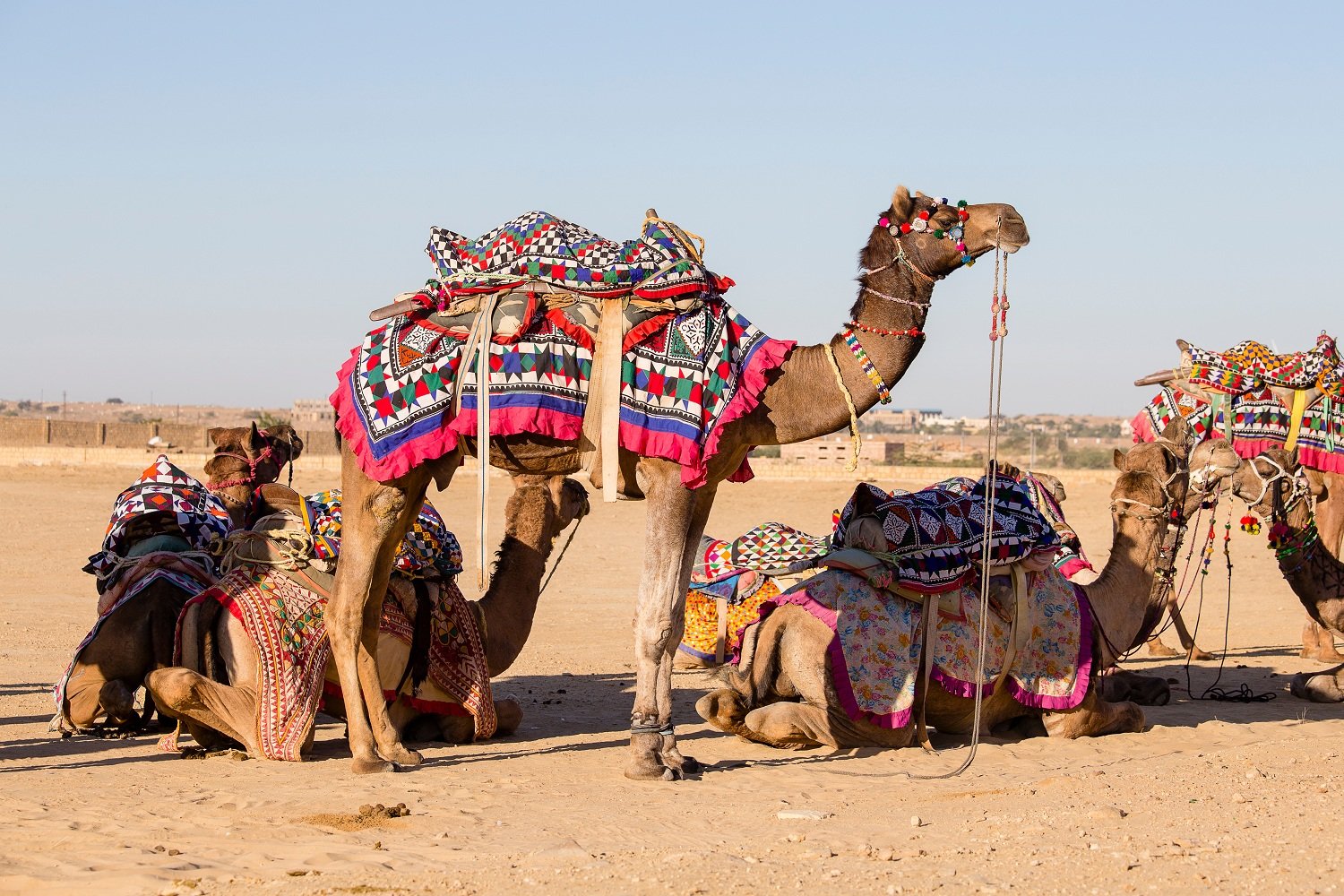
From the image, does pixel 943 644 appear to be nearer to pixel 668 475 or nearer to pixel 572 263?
pixel 668 475

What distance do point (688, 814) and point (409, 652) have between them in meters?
2.39

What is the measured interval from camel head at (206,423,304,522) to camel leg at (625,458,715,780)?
328cm

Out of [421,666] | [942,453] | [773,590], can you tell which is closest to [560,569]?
[773,590]

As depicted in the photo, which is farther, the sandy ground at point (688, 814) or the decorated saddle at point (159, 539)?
the decorated saddle at point (159, 539)

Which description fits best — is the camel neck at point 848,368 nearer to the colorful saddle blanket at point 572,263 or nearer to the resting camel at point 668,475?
the resting camel at point 668,475

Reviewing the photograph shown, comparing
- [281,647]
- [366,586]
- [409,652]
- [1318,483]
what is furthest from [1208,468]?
[281,647]

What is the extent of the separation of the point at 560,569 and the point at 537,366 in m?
12.8

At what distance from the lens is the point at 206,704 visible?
7.79 meters

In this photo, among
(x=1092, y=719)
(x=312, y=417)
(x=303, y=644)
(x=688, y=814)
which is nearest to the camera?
(x=688, y=814)

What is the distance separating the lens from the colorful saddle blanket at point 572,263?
25.7 ft

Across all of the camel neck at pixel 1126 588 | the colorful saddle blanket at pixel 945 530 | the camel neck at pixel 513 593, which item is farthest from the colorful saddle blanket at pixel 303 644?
the camel neck at pixel 1126 588

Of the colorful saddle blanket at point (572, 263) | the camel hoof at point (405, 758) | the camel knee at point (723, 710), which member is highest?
the colorful saddle blanket at point (572, 263)

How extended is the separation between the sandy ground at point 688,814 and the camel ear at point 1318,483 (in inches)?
119

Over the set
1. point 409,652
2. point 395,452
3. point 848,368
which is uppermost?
point 848,368
